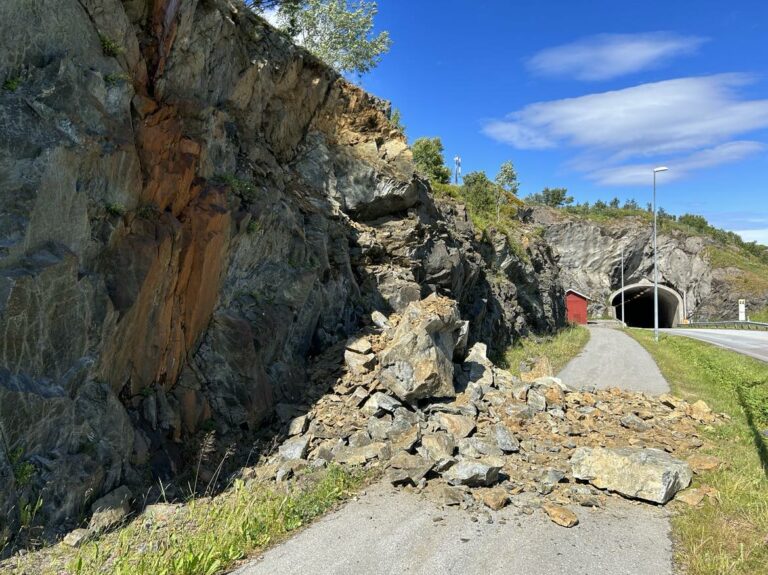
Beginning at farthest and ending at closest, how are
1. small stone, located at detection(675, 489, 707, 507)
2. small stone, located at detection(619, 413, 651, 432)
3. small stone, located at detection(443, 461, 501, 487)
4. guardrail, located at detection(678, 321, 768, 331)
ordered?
guardrail, located at detection(678, 321, 768, 331)
small stone, located at detection(619, 413, 651, 432)
small stone, located at detection(443, 461, 501, 487)
small stone, located at detection(675, 489, 707, 507)

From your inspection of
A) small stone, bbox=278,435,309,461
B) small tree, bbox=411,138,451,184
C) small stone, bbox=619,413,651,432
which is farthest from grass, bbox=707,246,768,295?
small stone, bbox=278,435,309,461

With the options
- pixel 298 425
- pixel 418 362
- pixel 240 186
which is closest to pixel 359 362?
pixel 418 362

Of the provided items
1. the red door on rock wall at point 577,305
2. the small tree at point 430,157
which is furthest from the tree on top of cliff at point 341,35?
the red door on rock wall at point 577,305

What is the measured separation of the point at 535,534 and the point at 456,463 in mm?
2214

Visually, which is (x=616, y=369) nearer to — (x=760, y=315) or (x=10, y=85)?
(x=10, y=85)

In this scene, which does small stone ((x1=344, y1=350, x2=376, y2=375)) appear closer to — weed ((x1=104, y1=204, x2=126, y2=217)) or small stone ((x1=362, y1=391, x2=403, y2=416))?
small stone ((x1=362, y1=391, x2=403, y2=416))

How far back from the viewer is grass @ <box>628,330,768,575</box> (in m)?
6.66

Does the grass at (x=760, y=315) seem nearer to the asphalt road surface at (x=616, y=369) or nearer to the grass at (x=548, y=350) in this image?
the grass at (x=548, y=350)

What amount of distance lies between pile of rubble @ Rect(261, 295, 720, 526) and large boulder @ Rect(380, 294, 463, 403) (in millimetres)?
31

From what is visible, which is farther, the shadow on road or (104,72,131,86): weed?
the shadow on road

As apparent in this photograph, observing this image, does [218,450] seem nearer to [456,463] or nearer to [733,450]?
[456,463]

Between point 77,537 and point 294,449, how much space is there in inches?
167

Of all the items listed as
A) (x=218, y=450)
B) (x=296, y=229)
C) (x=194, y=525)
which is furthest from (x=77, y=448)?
(x=296, y=229)

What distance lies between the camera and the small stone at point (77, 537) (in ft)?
21.3
